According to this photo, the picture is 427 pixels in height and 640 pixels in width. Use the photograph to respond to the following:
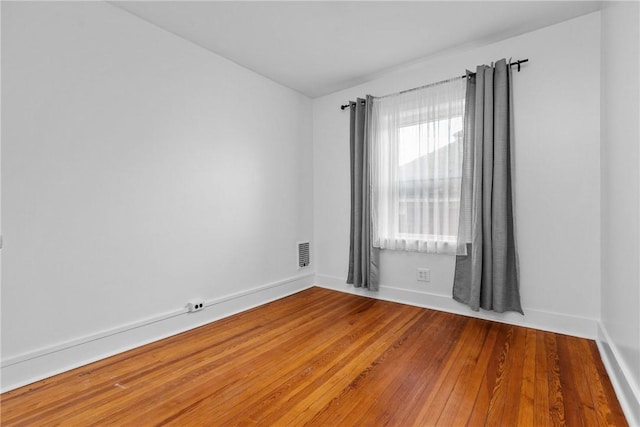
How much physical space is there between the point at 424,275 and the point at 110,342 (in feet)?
8.95

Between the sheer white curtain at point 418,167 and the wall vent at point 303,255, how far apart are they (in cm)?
94

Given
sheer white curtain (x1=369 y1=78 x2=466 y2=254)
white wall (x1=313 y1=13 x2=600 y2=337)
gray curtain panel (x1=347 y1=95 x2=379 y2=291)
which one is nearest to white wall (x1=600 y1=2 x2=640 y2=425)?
white wall (x1=313 y1=13 x2=600 y2=337)

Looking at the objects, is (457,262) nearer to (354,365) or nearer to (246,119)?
(354,365)

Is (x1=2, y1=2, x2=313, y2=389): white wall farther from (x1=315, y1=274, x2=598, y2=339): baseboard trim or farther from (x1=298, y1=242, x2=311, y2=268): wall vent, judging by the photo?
(x1=315, y1=274, x2=598, y2=339): baseboard trim

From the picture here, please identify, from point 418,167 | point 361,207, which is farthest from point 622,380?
point 361,207

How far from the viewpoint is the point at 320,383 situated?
5.76ft

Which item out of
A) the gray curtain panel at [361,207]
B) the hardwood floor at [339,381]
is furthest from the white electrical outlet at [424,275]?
the hardwood floor at [339,381]

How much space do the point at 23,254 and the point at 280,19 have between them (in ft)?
7.60

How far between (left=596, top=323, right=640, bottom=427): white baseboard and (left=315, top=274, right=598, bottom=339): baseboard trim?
0.84ft

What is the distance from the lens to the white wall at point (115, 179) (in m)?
1.77

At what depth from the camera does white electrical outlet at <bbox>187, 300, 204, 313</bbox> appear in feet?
8.49

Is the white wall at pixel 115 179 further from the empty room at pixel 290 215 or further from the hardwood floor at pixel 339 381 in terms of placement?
the hardwood floor at pixel 339 381

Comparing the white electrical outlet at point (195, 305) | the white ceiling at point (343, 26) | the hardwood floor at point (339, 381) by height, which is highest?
the white ceiling at point (343, 26)

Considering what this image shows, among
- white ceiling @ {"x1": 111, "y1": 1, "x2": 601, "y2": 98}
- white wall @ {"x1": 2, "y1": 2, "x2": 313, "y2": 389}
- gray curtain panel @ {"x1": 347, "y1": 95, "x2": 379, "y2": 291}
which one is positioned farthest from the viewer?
gray curtain panel @ {"x1": 347, "y1": 95, "x2": 379, "y2": 291}
